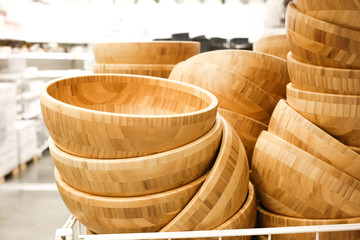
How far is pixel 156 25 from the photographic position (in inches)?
141

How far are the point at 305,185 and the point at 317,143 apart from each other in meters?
0.07

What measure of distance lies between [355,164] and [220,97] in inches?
11.4

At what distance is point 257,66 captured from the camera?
2.58 feet

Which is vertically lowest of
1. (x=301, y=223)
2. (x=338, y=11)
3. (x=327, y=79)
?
(x=301, y=223)

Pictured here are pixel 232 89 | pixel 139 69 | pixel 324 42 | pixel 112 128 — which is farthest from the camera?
pixel 139 69

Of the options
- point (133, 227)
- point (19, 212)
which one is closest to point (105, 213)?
point (133, 227)

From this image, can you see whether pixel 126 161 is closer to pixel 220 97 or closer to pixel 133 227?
pixel 133 227

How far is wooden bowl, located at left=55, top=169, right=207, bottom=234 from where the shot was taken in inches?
20.9

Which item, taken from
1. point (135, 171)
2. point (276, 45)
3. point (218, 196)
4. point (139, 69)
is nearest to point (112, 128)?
point (135, 171)

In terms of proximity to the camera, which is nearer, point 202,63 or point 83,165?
point 83,165

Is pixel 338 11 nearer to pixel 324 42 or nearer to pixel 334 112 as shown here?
pixel 324 42

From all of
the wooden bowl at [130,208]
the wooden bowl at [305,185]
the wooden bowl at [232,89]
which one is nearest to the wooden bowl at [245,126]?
the wooden bowl at [232,89]

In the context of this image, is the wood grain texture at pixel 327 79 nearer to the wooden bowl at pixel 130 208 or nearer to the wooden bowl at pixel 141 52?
Result: the wooden bowl at pixel 130 208

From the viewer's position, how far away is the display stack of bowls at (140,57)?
979 mm
